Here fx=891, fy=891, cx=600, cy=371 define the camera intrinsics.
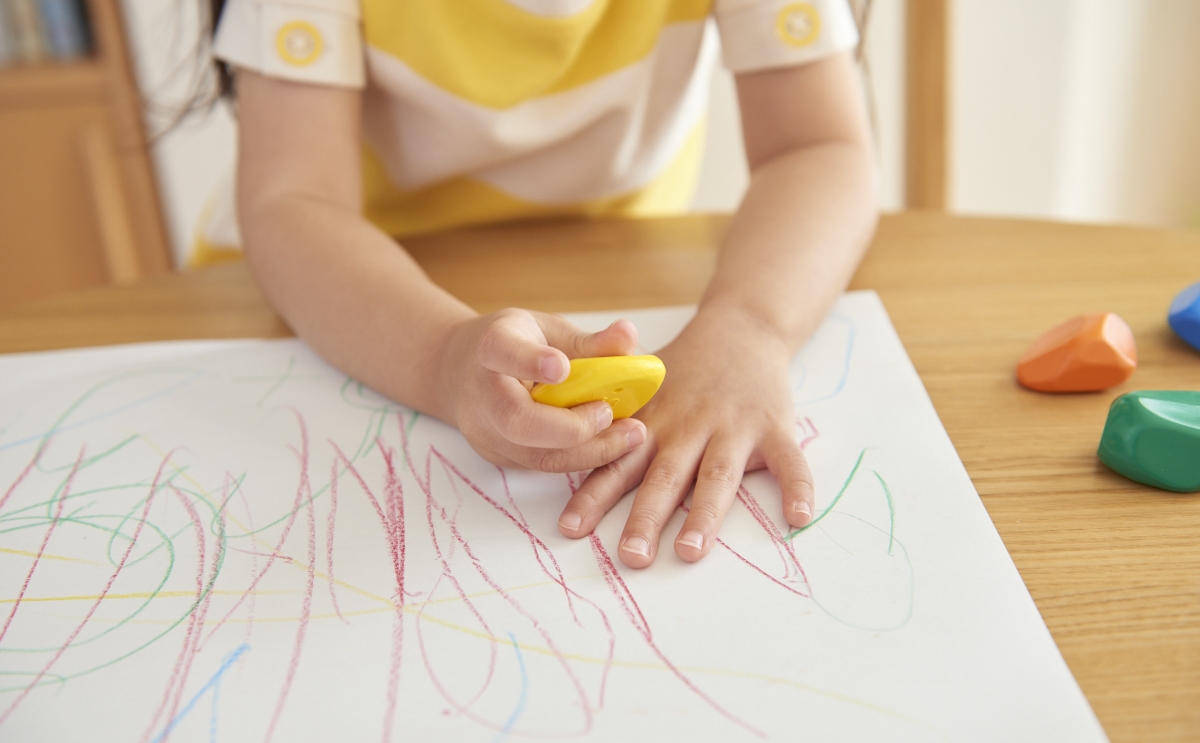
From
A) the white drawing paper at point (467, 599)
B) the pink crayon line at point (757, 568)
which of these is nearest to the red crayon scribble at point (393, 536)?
the white drawing paper at point (467, 599)

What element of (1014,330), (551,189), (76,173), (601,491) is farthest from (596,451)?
(76,173)

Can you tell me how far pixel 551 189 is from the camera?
Result: 60cm

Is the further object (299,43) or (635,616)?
(299,43)

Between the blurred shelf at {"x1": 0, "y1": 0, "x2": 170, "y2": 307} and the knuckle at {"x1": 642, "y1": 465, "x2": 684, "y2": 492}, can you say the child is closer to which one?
the knuckle at {"x1": 642, "y1": 465, "x2": 684, "y2": 492}

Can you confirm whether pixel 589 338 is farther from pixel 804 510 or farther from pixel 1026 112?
pixel 1026 112

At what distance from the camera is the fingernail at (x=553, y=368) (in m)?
0.28

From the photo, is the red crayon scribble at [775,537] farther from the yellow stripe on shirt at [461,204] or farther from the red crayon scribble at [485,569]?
the yellow stripe on shirt at [461,204]

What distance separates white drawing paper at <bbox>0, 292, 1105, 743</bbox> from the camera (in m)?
0.22

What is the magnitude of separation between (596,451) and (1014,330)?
0.70 feet

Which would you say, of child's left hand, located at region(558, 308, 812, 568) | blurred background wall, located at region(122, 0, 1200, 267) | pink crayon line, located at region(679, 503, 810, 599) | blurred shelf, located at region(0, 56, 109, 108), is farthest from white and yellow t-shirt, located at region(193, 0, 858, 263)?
blurred shelf, located at region(0, 56, 109, 108)

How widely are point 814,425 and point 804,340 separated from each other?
0.21 feet

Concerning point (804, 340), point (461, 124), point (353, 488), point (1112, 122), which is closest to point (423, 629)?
point (353, 488)

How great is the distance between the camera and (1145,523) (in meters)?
0.28

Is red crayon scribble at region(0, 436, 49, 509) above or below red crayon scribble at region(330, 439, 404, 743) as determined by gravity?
above
